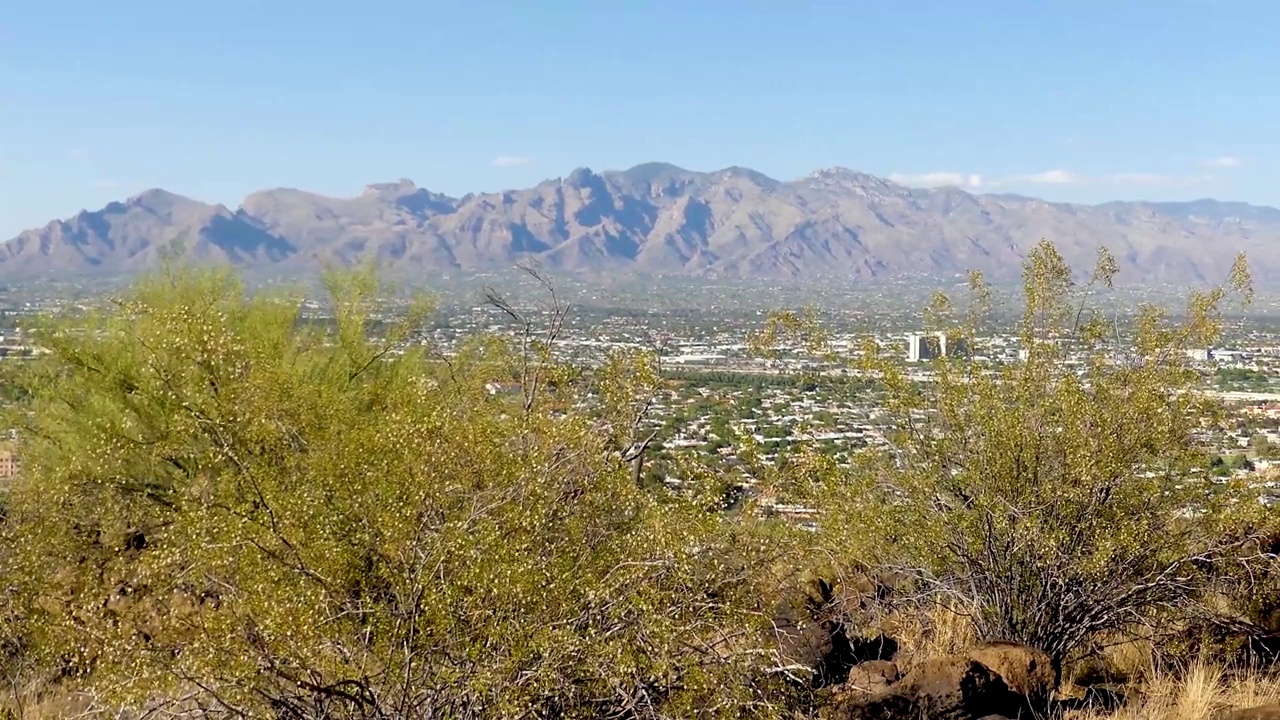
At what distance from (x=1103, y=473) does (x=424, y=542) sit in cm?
577

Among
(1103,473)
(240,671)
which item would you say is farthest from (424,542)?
(1103,473)

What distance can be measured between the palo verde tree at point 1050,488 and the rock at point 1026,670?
2.88 feet

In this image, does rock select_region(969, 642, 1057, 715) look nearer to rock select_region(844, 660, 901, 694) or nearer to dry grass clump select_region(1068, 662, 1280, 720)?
dry grass clump select_region(1068, 662, 1280, 720)

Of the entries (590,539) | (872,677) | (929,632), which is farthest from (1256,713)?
(590,539)

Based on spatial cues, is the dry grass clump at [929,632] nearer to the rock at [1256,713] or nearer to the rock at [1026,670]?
the rock at [1026,670]

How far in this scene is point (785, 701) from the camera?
6953 mm

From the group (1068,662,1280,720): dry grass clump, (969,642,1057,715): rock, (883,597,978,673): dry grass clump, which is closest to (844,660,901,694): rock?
(969,642,1057,715): rock

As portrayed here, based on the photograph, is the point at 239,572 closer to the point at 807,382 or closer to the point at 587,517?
the point at 587,517

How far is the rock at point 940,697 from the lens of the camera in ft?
25.7

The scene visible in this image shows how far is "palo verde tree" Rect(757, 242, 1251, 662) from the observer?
31.2ft

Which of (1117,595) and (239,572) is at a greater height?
(239,572)

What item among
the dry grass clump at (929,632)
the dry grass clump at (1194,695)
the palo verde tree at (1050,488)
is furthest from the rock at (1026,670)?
the dry grass clump at (929,632)

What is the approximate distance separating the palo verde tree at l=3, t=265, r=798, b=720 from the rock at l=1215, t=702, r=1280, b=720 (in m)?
3.03

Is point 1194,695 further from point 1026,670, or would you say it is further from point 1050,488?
point 1050,488
